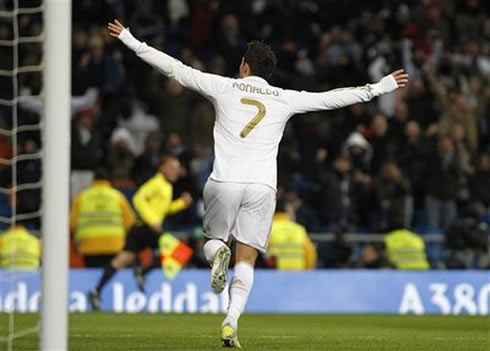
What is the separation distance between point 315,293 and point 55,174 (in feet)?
44.7

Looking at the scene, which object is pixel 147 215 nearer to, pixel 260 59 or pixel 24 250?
pixel 24 250

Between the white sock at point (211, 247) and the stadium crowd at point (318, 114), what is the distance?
10445mm

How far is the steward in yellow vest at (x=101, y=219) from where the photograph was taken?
1991 cm

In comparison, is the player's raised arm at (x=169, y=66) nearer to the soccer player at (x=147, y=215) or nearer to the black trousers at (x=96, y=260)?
the soccer player at (x=147, y=215)

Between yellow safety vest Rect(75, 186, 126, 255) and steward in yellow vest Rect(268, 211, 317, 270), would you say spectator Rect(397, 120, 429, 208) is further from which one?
yellow safety vest Rect(75, 186, 126, 255)

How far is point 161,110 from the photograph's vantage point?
23.6 meters

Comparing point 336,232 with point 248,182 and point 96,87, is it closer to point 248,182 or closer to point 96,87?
point 96,87

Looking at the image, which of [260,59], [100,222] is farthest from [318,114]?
[260,59]

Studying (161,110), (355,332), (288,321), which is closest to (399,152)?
(161,110)

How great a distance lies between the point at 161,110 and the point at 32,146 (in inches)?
114

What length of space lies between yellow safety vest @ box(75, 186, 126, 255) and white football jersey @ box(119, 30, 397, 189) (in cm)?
919

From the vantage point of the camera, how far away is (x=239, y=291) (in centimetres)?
1061

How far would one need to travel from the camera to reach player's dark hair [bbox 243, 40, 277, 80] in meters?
10.8

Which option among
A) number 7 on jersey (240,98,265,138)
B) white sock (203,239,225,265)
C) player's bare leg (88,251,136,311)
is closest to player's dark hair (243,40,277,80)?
number 7 on jersey (240,98,265,138)
